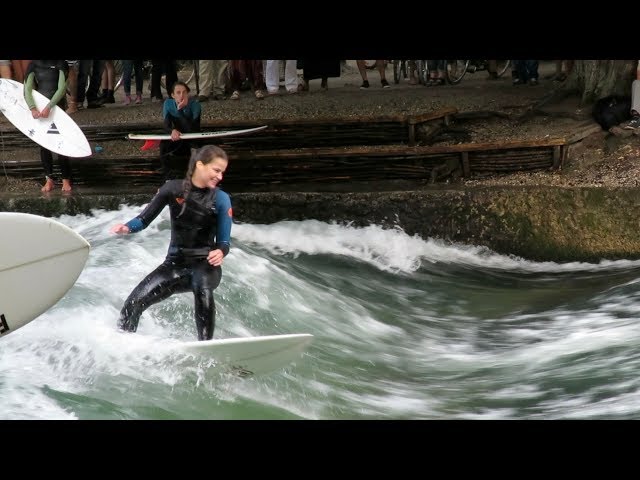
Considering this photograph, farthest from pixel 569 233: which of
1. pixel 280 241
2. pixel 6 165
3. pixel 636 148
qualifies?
pixel 6 165

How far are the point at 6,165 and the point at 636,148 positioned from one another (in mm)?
6237

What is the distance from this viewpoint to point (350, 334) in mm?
8289

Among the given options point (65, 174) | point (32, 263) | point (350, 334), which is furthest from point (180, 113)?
point (32, 263)

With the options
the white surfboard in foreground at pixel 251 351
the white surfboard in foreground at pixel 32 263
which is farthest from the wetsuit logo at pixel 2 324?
the white surfboard in foreground at pixel 251 351

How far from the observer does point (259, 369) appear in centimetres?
614

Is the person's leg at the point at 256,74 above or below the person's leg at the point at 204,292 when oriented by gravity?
above

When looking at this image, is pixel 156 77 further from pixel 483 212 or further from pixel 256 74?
pixel 483 212

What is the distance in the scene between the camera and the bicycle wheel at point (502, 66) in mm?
14586

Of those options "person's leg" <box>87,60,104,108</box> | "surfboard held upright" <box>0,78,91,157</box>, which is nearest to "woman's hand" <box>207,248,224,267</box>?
"surfboard held upright" <box>0,78,91,157</box>

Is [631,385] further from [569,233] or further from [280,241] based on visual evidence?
[280,241]

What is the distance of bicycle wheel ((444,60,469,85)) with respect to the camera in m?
13.8

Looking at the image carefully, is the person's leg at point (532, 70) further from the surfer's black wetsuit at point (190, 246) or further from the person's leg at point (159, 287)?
the person's leg at point (159, 287)

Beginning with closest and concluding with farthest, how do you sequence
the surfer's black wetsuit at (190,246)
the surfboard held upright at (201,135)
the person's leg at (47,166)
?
the surfer's black wetsuit at (190,246) → the surfboard held upright at (201,135) → the person's leg at (47,166)

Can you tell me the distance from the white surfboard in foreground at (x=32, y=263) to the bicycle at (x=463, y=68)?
8.12 m
